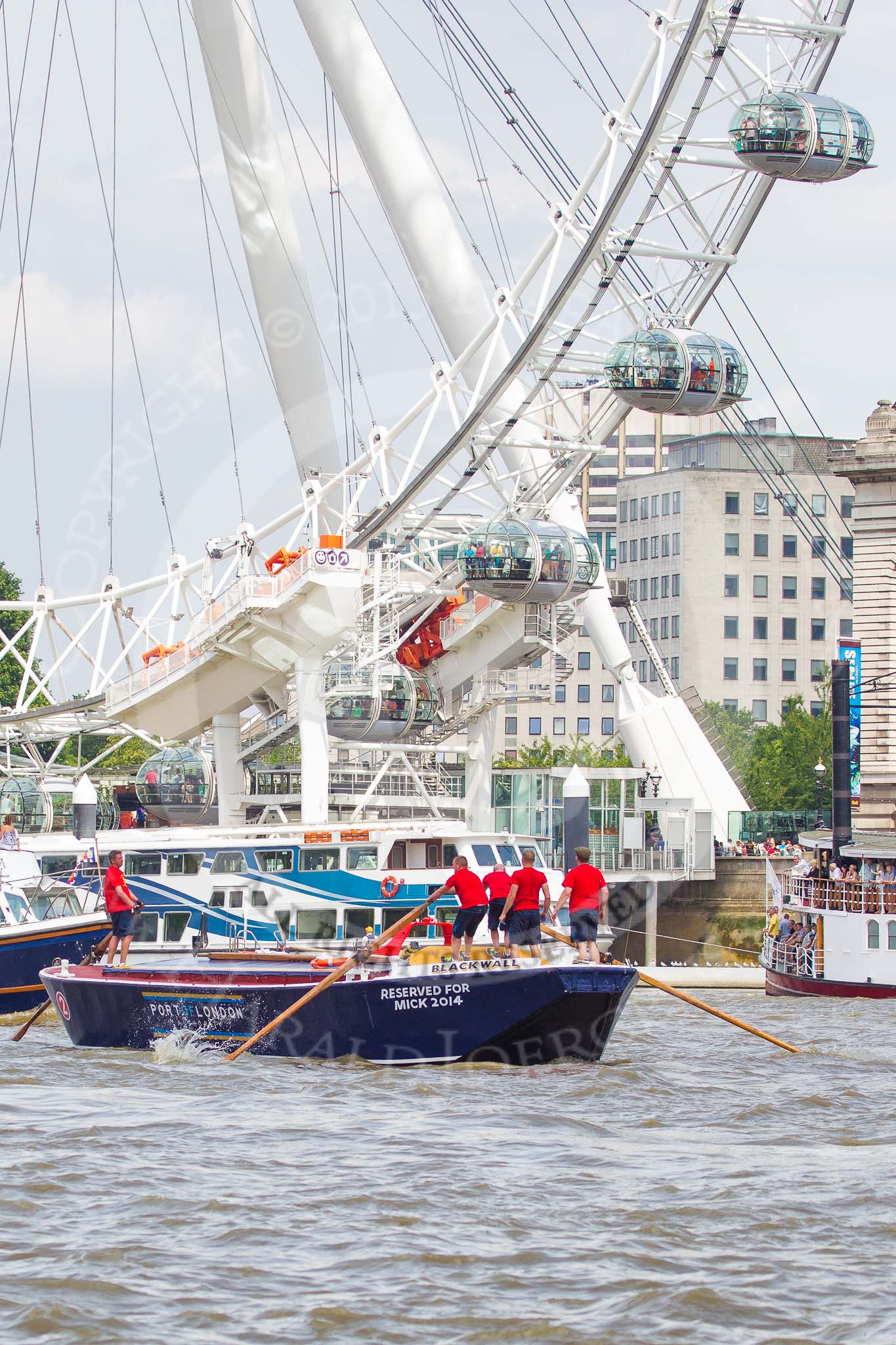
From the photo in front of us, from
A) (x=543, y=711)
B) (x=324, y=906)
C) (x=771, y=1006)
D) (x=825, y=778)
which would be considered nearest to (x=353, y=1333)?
(x=324, y=906)

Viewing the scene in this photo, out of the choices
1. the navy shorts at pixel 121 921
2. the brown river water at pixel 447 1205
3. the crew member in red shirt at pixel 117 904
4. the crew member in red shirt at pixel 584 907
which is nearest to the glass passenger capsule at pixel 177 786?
the crew member in red shirt at pixel 117 904

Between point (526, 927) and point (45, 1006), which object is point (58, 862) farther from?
point (526, 927)

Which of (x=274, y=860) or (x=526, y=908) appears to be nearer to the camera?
(x=526, y=908)

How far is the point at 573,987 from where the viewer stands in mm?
22344

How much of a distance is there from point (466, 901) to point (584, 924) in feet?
5.93

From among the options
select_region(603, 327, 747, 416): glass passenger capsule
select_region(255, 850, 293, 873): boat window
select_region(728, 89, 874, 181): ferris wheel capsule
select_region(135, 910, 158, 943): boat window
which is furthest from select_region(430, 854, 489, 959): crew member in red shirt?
select_region(603, 327, 747, 416): glass passenger capsule

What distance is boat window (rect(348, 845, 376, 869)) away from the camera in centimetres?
3581

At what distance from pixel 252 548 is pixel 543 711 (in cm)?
7738

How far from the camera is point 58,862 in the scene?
134 ft

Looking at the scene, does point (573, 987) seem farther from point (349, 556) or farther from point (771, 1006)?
point (349, 556)

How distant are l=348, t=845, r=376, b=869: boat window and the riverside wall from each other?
84.0 ft

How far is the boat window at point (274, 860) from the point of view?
36.0 metres

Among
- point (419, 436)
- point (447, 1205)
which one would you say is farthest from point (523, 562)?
point (447, 1205)

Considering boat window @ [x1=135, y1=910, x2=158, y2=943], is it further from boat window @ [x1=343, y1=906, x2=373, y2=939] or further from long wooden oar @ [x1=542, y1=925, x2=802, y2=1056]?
long wooden oar @ [x1=542, y1=925, x2=802, y2=1056]
